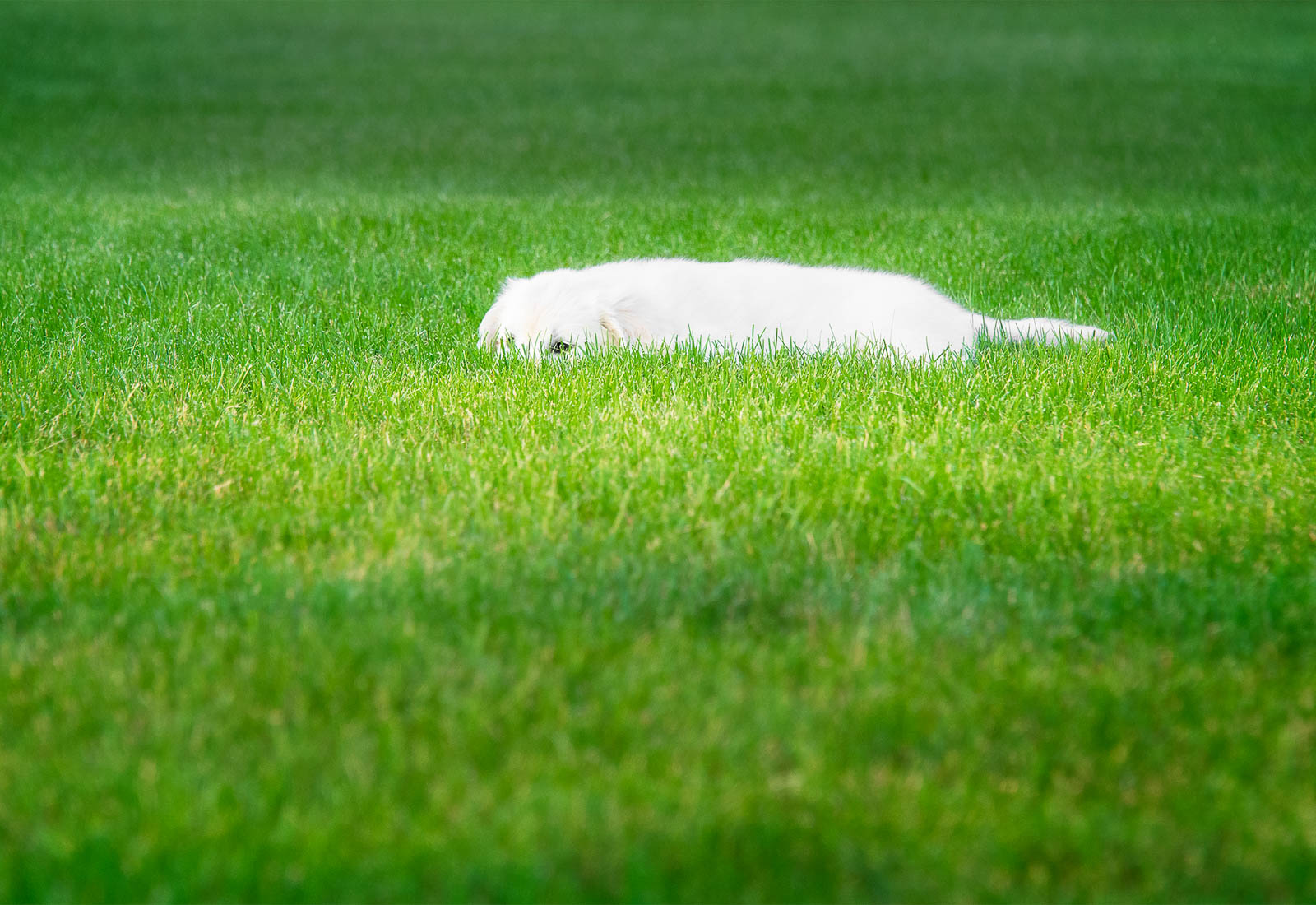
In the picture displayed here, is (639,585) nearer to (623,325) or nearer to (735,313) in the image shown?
(623,325)

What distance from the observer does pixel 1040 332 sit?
5.26 meters

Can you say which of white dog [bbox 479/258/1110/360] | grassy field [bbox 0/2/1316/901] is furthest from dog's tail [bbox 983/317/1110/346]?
grassy field [bbox 0/2/1316/901]

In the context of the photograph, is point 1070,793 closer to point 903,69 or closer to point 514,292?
point 514,292

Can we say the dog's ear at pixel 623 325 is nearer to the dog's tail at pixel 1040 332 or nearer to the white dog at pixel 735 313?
the white dog at pixel 735 313

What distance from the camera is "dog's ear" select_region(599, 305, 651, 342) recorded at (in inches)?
→ 199

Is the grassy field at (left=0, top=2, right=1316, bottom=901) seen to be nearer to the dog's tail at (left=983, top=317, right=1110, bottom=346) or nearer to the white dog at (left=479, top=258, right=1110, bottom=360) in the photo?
the dog's tail at (left=983, top=317, right=1110, bottom=346)

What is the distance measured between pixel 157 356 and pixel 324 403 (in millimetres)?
1029

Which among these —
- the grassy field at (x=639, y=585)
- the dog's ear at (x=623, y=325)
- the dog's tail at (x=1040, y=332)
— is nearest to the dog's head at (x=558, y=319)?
the dog's ear at (x=623, y=325)

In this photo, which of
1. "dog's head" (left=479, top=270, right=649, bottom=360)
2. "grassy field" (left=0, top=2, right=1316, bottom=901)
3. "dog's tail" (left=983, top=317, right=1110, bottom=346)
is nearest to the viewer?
"grassy field" (left=0, top=2, right=1316, bottom=901)

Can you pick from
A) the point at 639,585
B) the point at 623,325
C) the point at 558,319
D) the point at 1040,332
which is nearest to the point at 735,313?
the point at 623,325

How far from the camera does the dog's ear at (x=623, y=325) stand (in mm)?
5051

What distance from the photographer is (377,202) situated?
30.7 feet

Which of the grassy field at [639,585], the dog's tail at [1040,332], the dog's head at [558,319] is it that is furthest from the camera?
the dog's tail at [1040,332]

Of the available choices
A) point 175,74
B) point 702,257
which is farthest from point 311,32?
point 702,257
